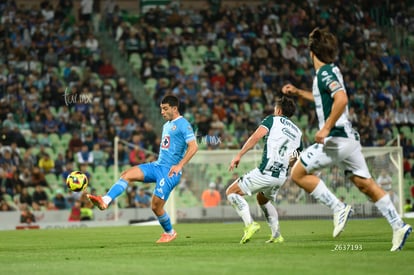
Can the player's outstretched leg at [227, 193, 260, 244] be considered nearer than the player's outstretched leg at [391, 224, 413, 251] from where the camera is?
No

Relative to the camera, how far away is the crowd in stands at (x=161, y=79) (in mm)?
28266

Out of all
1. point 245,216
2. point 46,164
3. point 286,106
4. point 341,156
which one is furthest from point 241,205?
point 46,164

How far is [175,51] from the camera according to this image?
34875 mm

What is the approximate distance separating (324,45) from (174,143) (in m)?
4.23

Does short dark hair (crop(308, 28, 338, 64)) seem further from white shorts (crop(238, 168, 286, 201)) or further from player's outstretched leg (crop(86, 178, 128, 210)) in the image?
player's outstretched leg (crop(86, 178, 128, 210))

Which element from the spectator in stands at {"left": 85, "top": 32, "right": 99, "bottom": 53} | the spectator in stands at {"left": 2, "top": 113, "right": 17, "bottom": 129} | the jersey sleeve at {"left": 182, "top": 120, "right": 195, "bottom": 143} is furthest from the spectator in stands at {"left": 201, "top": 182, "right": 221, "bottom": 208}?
the jersey sleeve at {"left": 182, "top": 120, "right": 195, "bottom": 143}

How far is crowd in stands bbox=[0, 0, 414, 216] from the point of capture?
28266 millimetres

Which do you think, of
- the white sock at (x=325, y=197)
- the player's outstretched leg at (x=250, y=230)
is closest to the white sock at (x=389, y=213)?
the white sock at (x=325, y=197)

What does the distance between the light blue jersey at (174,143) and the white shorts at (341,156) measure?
3.88 metres

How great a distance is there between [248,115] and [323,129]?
21.6 metres

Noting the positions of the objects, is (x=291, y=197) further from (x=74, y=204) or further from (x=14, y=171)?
(x=14, y=171)

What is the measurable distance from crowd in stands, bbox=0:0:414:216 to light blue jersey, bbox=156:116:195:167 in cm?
1268

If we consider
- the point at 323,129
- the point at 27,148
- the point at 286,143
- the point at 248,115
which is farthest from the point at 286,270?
the point at 248,115

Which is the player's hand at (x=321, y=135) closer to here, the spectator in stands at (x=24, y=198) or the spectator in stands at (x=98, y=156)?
the spectator in stands at (x=24, y=198)
